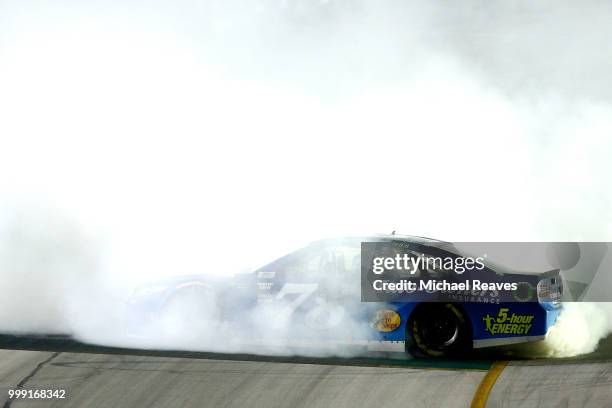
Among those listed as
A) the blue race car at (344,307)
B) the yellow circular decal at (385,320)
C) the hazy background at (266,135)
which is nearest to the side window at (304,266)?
the blue race car at (344,307)

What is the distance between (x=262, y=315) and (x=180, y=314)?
932 mm

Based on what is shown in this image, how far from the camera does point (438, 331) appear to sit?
25.1ft

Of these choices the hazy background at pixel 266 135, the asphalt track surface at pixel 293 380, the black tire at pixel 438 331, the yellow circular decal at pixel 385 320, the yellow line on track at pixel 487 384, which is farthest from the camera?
the hazy background at pixel 266 135

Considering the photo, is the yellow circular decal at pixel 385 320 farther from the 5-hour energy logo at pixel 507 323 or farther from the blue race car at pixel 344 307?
the 5-hour energy logo at pixel 507 323

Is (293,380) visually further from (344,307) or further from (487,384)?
(487,384)

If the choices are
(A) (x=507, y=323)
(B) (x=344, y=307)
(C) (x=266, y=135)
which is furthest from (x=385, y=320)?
(C) (x=266, y=135)

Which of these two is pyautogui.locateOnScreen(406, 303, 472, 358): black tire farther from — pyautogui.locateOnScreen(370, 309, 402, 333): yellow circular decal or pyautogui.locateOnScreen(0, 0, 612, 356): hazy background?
pyautogui.locateOnScreen(0, 0, 612, 356): hazy background

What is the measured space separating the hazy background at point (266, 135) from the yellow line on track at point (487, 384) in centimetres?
464

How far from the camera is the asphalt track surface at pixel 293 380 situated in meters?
6.36

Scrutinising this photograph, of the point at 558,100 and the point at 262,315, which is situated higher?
the point at 558,100

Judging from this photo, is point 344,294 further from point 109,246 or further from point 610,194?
point 610,194

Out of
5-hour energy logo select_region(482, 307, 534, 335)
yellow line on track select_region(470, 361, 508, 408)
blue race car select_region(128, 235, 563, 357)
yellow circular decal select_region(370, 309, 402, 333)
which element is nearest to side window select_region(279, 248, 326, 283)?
blue race car select_region(128, 235, 563, 357)

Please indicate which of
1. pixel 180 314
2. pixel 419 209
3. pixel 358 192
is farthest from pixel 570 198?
pixel 180 314

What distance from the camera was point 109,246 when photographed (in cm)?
1227
